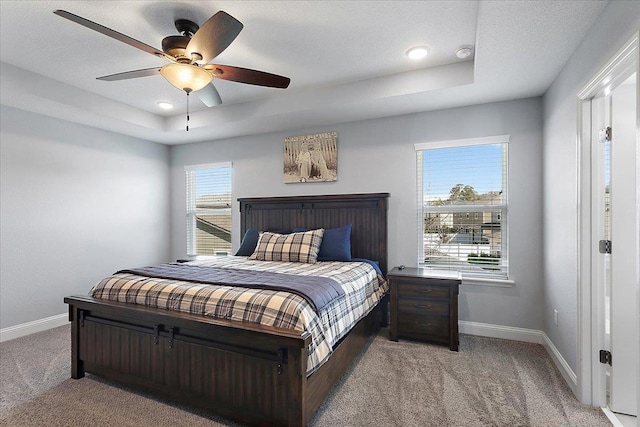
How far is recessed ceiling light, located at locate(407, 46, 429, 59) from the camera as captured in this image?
270 cm

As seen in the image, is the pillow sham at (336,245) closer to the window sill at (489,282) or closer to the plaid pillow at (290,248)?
the plaid pillow at (290,248)

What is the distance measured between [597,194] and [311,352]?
2112 millimetres

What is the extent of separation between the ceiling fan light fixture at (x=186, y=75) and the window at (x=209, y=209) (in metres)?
2.58

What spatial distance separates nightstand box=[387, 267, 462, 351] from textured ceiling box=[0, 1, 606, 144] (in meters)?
1.80

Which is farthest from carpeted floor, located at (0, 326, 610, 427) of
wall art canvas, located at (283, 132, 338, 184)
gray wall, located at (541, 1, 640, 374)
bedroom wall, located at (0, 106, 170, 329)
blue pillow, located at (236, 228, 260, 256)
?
wall art canvas, located at (283, 132, 338, 184)

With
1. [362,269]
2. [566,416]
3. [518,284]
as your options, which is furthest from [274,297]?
[518,284]

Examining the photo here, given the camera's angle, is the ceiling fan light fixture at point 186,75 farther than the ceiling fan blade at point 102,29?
Yes

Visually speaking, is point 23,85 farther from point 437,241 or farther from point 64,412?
point 437,241

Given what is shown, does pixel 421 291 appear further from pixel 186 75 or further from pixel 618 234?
pixel 186 75

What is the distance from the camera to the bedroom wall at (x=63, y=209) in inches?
135

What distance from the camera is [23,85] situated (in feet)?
9.98

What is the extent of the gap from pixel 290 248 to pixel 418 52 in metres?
2.25

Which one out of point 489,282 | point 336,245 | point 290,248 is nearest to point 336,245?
point 336,245

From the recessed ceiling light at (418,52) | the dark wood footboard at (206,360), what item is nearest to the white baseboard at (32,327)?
the dark wood footboard at (206,360)
